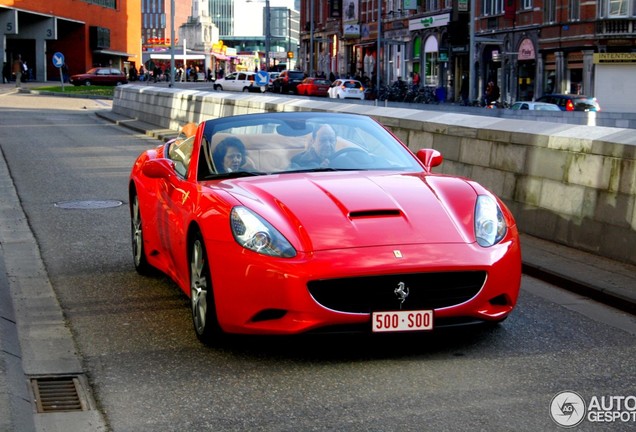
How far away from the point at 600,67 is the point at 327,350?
152 ft

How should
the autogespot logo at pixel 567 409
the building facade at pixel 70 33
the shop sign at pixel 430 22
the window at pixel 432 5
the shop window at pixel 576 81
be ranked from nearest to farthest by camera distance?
the autogespot logo at pixel 567 409, the shop window at pixel 576 81, the shop sign at pixel 430 22, the window at pixel 432 5, the building facade at pixel 70 33

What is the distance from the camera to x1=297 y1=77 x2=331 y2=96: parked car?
236ft

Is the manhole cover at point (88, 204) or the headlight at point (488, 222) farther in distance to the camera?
the manhole cover at point (88, 204)

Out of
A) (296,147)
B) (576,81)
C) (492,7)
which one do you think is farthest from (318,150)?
(492,7)

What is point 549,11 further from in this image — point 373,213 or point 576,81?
point 373,213

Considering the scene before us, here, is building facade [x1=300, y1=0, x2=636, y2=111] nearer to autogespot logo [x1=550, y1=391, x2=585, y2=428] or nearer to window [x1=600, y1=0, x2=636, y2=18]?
window [x1=600, y1=0, x2=636, y2=18]

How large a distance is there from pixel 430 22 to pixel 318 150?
65.7 meters

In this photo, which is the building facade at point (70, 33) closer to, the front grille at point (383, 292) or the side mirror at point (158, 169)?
the side mirror at point (158, 169)

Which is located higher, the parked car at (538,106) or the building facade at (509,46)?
the building facade at (509,46)

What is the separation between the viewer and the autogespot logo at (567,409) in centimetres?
498

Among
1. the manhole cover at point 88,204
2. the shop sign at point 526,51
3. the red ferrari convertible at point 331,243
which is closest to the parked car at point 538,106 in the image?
the shop sign at point 526,51

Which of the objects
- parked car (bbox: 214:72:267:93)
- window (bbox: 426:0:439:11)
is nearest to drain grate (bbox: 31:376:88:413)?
window (bbox: 426:0:439:11)

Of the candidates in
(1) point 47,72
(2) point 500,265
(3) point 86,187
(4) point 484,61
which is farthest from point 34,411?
(1) point 47,72

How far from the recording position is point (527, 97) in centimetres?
5716
